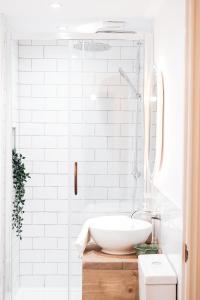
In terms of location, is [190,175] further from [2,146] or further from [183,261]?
[2,146]

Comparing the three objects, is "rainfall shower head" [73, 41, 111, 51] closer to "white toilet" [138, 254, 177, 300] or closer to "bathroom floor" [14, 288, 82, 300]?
"white toilet" [138, 254, 177, 300]

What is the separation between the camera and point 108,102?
3.94m

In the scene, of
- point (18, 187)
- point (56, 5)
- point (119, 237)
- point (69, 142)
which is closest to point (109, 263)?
point (119, 237)

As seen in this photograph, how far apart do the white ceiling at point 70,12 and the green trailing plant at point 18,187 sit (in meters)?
1.20

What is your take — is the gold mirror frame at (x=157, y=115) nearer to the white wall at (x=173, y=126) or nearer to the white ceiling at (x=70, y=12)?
the white wall at (x=173, y=126)

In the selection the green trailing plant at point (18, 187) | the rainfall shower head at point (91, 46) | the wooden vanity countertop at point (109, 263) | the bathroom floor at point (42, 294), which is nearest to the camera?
the wooden vanity countertop at point (109, 263)

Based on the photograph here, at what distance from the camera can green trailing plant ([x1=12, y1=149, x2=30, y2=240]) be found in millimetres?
4277

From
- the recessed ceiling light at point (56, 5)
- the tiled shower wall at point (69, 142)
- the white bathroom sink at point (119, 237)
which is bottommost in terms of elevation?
the white bathroom sink at point (119, 237)

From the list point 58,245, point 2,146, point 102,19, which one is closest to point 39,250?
point 58,245

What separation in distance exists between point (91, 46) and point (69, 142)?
33.0 inches

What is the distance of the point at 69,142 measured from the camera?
3885 millimetres

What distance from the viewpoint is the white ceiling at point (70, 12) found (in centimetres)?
326

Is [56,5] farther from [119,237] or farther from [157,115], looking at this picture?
[119,237]

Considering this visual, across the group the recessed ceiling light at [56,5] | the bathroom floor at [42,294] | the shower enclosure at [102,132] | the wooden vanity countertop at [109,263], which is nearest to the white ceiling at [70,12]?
the recessed ceiling light at [56,5]
